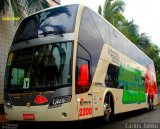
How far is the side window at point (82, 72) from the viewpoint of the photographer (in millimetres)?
8594

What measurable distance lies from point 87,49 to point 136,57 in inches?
317

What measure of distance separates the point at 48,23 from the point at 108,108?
3577 mm

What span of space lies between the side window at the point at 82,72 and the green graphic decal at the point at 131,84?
356 cm

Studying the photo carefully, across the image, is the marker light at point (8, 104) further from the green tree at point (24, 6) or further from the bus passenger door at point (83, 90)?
the green tree at point (24, 6)

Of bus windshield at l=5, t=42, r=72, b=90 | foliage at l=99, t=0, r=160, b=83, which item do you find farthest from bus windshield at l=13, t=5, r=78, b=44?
foliage at l=99, t=0, r=160, b=83

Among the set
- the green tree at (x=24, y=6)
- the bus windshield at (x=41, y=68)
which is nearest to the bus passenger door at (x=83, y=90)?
the bus windshield at (x=41, y=68)

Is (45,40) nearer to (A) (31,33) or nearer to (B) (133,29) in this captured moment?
(A) (31,33)

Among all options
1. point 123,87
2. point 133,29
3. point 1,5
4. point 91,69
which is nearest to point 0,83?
point 1,5

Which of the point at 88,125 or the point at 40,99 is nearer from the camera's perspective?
the point at 40,99

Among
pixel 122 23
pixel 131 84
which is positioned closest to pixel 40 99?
pixel 131 84

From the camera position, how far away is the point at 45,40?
9180mm

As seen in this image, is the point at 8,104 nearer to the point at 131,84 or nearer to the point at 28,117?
the point at 28,117

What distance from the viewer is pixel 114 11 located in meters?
27.6

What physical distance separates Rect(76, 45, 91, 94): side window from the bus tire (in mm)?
1867
